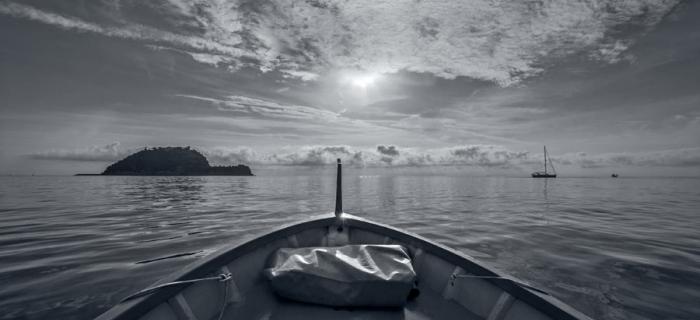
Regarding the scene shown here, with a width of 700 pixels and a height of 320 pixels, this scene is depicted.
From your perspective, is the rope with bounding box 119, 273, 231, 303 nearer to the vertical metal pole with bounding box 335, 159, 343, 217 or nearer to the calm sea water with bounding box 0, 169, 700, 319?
the calm sea water with bounding box 0, 169, 700, 319

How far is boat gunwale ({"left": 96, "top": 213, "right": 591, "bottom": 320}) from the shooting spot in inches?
102

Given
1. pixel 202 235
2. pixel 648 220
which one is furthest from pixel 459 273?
pixel 648 220

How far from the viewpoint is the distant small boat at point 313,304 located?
2.87 metres

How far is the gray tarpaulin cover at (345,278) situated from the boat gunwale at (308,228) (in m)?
0.66

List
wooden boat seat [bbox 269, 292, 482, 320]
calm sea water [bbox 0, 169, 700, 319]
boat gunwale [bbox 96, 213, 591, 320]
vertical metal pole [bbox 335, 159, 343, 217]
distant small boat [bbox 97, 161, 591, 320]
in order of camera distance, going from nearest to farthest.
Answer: boat gunwale [bbox 96, 213, 591, 320], distant small boat [bbox 97, 161, 591, 320], wooden boat seat [bbox 269, 292, 482, 320], calm sea water [bbox 0, 169, 700, 319], vertical metal pole [bbox 335, 159, 343, 217]

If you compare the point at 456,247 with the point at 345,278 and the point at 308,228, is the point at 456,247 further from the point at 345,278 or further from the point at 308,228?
the point at 345,278

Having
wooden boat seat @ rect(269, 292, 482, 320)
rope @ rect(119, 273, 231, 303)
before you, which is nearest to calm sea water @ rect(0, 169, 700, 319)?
rope @ rect(119, 273, 231, 303)

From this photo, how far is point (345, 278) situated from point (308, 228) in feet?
8.15

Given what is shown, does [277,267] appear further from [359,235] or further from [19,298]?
[19,298]

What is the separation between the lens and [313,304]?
3.75 meters

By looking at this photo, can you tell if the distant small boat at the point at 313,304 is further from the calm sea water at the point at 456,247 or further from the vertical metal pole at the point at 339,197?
the vertical metal pole at the point at 339,197

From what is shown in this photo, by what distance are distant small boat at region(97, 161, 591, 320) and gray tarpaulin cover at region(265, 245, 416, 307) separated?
3.3 inches

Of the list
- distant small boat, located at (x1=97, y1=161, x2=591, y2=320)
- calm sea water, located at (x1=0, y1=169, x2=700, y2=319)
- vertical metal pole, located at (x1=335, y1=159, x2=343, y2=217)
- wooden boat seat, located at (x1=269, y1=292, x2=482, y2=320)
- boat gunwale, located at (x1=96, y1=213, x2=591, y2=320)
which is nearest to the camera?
boat gunwale, located at (x1=96, y1=213, x2=591, y2=320)

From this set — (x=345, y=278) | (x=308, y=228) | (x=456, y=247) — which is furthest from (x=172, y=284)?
(x=456, y=247)
